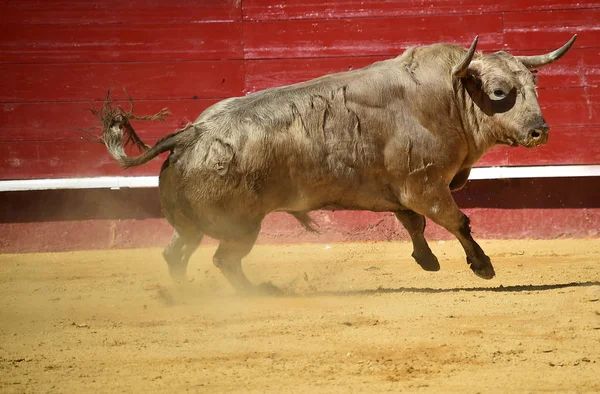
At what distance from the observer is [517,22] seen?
747 cm

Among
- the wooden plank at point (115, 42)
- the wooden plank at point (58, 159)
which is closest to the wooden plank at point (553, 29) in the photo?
the wooden plank at point (58, 159)

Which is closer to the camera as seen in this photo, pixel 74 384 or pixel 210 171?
pixel 74 384

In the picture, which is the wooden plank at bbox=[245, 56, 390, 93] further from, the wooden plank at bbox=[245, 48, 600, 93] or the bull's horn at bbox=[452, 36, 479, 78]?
the bull's horn at bbox=[452, 36, 479, 78]

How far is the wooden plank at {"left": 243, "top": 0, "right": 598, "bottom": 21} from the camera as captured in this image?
7.50 meters

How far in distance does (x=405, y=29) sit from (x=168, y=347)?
13.6 feet

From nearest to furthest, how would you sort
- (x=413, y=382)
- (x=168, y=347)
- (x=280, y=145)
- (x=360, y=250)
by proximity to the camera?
1. (x=413, y=382)
2. (x=168, y=347)
3. (x=280, y=145)
4. (x=360, y=250)

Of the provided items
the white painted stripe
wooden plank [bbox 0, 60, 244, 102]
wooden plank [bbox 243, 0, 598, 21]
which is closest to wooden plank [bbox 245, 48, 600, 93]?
wooden plank [bbox 0, 60, 244, 102]

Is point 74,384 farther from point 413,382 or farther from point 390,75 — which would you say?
point 390,75

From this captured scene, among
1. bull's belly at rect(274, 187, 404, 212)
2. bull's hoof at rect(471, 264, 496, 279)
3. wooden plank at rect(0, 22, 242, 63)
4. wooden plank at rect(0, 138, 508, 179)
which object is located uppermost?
wooden plank at rect(0, 22, 242, 63)

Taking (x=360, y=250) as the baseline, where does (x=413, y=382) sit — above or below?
above

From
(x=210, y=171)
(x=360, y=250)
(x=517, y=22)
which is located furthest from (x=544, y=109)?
(x=210, y=171)

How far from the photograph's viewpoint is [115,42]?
7.54 meters

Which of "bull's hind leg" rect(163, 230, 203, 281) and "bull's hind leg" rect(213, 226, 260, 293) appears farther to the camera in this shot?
"bull's hind leg" rect(163, 230, 203, 281)

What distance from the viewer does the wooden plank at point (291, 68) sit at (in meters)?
7.54
